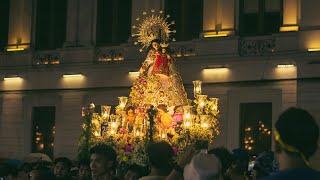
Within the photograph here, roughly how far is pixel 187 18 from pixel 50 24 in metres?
5.70

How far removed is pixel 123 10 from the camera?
95.1ft

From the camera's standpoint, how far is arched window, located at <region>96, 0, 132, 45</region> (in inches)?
1133

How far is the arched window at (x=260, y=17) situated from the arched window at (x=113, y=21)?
14.4 ft

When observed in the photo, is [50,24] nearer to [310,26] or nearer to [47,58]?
→ [47,58]

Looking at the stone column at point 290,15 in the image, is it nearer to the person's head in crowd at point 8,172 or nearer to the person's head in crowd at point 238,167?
the person's head in crowd at point 238,167

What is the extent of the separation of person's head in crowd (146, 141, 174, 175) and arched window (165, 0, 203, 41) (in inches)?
742

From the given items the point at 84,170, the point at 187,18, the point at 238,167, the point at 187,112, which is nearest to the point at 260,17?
the point at 187,18

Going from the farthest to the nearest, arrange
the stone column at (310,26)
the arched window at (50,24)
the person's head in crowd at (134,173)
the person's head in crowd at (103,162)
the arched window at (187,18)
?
the arched window at (50,24), the arched window at (187,18), the stone column at (310,26), the person's head in crowd at (134,173), the person's head in crowd at (103,162)

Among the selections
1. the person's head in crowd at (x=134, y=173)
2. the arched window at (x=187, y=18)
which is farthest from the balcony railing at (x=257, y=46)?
the person's head in crowd at (x=134, y=173)

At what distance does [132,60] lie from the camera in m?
27.8

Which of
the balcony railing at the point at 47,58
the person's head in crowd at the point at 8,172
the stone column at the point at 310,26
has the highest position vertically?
the stone column at the point at 310,26

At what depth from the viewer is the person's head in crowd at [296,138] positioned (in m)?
5.16

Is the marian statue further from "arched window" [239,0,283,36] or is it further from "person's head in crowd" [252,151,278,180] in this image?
"person's head in crowd" [252,151,278,180]

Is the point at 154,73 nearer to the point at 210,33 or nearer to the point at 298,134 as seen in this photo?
the point at 210,33
